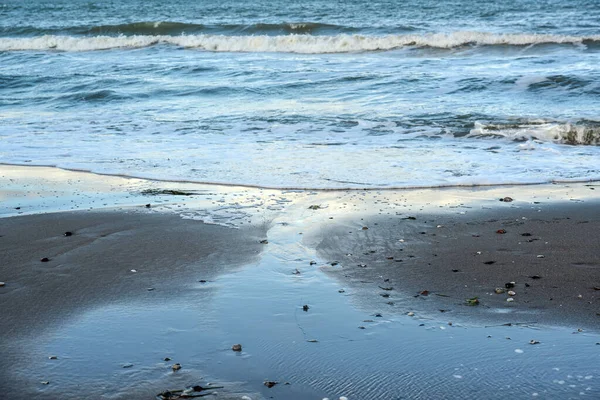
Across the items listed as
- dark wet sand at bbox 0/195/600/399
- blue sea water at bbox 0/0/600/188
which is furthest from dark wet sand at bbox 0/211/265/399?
blue sea water at bbox 0/0/600/188

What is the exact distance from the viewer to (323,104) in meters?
11.6

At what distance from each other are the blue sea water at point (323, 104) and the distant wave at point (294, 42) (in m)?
0.08

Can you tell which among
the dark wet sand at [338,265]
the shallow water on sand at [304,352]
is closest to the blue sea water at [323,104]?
the dark wet sand at [338,265]

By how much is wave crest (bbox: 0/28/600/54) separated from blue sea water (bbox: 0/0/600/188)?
75mm

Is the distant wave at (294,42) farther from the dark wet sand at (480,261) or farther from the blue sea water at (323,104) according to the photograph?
the dark wet sand at (480,261)

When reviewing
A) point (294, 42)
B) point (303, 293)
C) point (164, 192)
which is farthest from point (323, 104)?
point (294, 42)

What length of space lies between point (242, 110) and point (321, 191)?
5.05m

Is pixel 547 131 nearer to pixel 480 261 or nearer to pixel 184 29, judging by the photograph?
pixel 480 261

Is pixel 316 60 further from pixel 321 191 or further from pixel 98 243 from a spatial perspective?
pixel 98 243

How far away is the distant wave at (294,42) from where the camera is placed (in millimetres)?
19328

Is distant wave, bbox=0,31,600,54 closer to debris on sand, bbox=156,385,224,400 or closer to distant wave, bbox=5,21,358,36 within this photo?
distant wave, bbox=5,21,358,36

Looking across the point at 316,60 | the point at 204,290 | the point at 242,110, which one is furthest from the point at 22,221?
the point at 316,60

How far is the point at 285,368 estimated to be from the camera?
3.13 metres

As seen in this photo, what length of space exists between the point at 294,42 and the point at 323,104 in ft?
36.6
